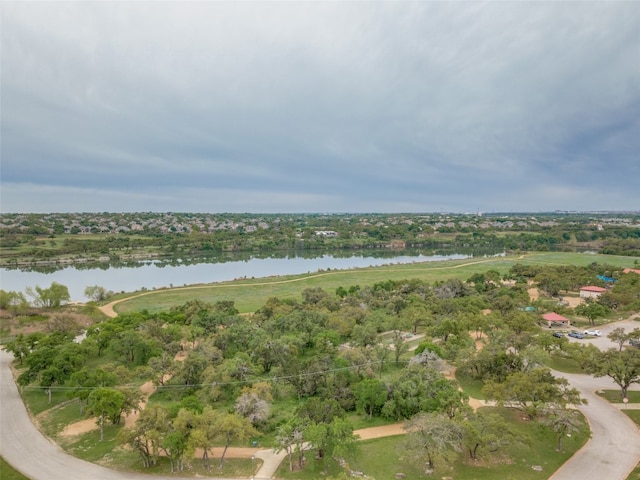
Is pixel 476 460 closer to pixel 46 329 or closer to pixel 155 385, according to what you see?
pixel 155 385

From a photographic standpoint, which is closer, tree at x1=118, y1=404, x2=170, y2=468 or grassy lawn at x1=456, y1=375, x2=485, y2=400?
tree at x1=118, y1=404, x2=170, y2=468

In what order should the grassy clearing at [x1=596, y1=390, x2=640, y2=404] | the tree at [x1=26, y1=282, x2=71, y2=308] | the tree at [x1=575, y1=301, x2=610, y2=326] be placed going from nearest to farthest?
1. the grassy clearing at [x1=596, y1=390, x2=640, y2=404]
2. the tree at [x1=575, y1=301, x2=610, y2=326]
3. the tree at [x1=26, y1=282, x2=71, y2=308]

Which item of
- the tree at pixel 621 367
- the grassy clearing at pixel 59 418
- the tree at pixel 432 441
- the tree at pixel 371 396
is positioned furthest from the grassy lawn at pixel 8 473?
the tree at pixel 621 367

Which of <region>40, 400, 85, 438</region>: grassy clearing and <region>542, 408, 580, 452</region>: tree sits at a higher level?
<region>542, 408, 580, 452</region>: tree

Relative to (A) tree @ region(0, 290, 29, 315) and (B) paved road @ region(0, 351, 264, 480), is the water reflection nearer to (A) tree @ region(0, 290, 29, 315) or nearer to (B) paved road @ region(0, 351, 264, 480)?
(A) tree @ region(0, 290, 29, 315)

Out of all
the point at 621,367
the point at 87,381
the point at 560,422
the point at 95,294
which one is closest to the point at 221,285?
the point at 95,294

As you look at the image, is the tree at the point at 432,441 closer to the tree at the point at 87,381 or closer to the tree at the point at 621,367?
the tree at the point at 621,367

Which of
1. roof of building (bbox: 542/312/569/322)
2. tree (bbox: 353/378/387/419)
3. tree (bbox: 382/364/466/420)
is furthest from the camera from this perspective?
roof of building (bbox: 542/312/569/322)

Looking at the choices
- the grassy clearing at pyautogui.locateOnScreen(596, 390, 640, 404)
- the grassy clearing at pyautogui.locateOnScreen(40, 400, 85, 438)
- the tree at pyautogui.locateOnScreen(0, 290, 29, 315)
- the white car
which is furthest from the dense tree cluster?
the tree at pyautogui.locateOnScreen(0, 290, 29, 315)

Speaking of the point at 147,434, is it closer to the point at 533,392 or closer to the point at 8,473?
the point at 8,473
